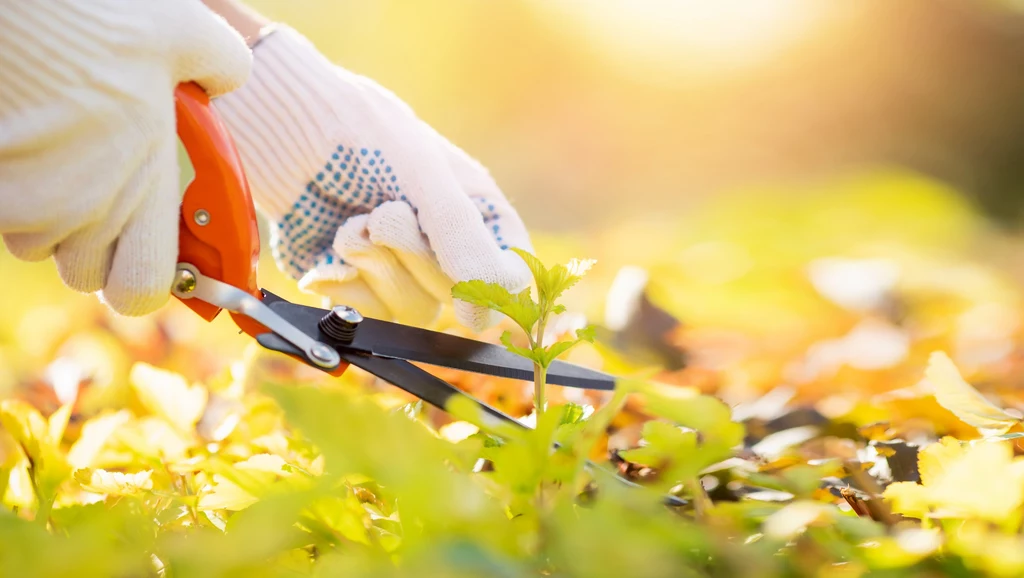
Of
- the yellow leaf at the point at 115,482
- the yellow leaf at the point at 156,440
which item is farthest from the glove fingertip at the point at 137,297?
the yellow leaf at the point at 115,482

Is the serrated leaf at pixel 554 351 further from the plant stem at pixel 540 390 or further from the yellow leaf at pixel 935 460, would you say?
the yellow leaf at pixel 935 460

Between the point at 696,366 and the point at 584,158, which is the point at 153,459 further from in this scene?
the point at 584,158

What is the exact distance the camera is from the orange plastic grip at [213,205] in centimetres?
72

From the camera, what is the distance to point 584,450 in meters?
0.35

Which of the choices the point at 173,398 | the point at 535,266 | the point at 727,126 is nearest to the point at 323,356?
the point at 173,398

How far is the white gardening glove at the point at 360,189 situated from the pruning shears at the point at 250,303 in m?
0.10

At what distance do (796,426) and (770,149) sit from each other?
3.25 m

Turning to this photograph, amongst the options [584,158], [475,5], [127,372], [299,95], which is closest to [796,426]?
[299,95]

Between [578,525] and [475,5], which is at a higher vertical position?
[475,5]

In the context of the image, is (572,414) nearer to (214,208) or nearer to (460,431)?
(460,431)

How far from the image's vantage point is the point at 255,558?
0.99ft

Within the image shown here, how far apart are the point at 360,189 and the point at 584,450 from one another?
0.60 meters

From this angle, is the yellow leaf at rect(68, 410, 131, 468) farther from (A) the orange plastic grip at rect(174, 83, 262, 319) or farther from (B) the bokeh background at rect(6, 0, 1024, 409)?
(B) the bokeh background at rect(6, 0, 1024, 409)

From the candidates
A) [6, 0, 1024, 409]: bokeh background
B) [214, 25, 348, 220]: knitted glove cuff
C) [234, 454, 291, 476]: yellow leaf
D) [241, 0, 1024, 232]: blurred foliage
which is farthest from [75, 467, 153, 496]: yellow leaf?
[241, 0, 1024, 232]: blurred foliage
